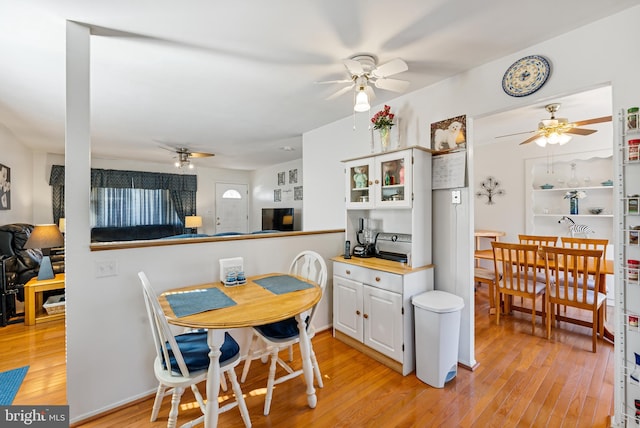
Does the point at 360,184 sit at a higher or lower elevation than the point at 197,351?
higher

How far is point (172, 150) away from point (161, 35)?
3823mm

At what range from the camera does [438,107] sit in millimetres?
2541

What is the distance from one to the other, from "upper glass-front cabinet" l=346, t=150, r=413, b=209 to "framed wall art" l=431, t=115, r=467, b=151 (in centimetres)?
39

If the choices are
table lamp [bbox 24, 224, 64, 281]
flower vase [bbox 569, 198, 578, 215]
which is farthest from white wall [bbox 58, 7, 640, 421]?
flower vase [bbox 569, 198, 578, 215]

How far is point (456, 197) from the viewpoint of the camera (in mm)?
2383

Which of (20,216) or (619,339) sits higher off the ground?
(20,216)

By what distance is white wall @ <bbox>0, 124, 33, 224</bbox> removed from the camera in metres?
3.84

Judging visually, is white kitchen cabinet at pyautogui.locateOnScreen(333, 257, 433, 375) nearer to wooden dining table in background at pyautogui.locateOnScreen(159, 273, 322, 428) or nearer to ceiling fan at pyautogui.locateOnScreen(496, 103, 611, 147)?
wooden dining table in background at pyautogui.locateOnScreen(159, 273, 322, 428)

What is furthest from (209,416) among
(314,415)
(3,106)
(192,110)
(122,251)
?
(3,106)

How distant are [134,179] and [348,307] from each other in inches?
235

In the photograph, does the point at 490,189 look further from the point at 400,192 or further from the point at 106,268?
the point at 106,268

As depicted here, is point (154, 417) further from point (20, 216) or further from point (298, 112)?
point (20, 216)

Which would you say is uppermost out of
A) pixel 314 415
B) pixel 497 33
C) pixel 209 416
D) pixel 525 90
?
pixel 497 33

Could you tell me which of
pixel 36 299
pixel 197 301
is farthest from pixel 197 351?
pixel 36 299
